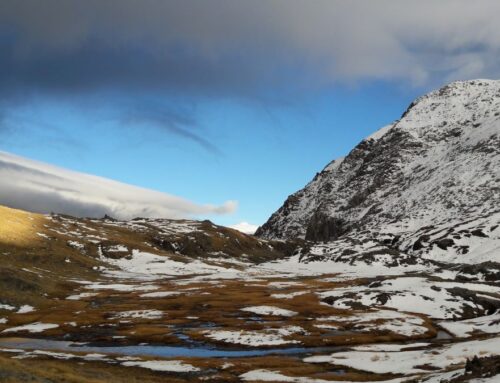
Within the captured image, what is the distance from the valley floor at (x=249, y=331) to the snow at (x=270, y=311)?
0.67 feet

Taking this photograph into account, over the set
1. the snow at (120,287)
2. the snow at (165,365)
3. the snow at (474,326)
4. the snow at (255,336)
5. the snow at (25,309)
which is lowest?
the snow at (25,309)

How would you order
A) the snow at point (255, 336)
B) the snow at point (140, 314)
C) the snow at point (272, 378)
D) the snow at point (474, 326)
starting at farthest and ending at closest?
1. the snow at point (140, 314)
2. the snow at point (474, 326)
3. the snow at point (255, 336)
4. the snow at point (272, 378)

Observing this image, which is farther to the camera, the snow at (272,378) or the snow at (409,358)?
the snow at (409,358)

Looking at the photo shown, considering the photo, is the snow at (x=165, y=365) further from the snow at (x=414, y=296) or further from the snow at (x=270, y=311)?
the snow at (x=414, y=296)

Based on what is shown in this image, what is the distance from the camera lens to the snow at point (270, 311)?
9950 cm

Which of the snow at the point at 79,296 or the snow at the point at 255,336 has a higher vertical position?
the snow at the point at 255,336

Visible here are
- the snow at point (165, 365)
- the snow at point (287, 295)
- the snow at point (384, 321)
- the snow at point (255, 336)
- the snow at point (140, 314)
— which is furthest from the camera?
the snow at point (287, 295)

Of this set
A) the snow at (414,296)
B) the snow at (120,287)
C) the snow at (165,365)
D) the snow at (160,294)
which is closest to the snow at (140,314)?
the snow at (160,294)

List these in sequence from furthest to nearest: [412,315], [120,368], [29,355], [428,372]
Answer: [412,315], [29,355], [120,368], [428,372]

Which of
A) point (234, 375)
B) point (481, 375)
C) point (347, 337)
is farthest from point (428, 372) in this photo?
point (347, 337)

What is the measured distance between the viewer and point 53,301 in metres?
114

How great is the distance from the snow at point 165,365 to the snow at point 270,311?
4340 cm

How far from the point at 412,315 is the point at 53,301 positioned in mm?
78152

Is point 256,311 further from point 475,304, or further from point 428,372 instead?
point 428,372
